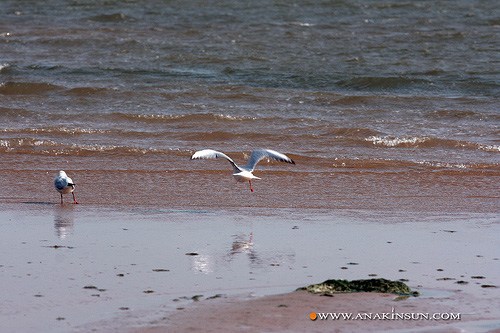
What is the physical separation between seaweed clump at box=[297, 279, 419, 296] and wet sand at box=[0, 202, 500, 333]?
108 millimetres

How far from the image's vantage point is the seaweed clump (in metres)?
6.84

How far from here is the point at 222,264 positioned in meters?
7.60

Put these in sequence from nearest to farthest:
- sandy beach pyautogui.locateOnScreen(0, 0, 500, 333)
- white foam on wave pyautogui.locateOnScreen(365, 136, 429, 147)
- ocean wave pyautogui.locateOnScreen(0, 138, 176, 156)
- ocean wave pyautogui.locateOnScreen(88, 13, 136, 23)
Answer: sandy beach pyautogui.locateOnScreen(0, 0, 500, 333)
ocean wave pyautogui.locateOnScreen(0, 138, 176, 156)
white foam on wave pyautogui.locateOnScreen(365, 136, 429, 147)
ocean wave pyautogui.locateOnScreen(88, 13, 136, 23)

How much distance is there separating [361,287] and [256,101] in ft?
35.5

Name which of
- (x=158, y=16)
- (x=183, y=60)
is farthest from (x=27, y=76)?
(x=158, y=16)

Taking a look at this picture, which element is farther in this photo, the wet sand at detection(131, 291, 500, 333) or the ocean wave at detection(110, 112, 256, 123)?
the ocean wave at detection(110, 112, 256, 123)

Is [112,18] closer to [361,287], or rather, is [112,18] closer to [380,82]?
[380,82]

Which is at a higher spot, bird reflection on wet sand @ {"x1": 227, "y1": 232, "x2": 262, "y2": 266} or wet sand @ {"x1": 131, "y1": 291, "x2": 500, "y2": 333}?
wet sand @ {"x1": 131, "y1": 291, "x2": 500, "y2": 333}

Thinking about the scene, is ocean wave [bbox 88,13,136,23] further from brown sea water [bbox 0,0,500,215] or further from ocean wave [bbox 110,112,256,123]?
ocean wave [bbox 110,112,256,123]

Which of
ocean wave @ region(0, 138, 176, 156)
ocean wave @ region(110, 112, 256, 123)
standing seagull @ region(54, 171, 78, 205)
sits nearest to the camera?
standing seagull @ region(54, 171, 78, 205)

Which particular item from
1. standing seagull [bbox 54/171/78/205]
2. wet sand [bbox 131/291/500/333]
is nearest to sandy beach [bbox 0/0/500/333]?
wet sand [bbox 131/291/500/333]

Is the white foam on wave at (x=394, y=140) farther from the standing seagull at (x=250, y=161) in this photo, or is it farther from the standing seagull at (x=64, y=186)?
the standing seagull at (x=64, y=186)

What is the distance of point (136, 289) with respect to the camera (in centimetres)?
689

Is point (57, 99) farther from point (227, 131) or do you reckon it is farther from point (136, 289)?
point (136, 289)
